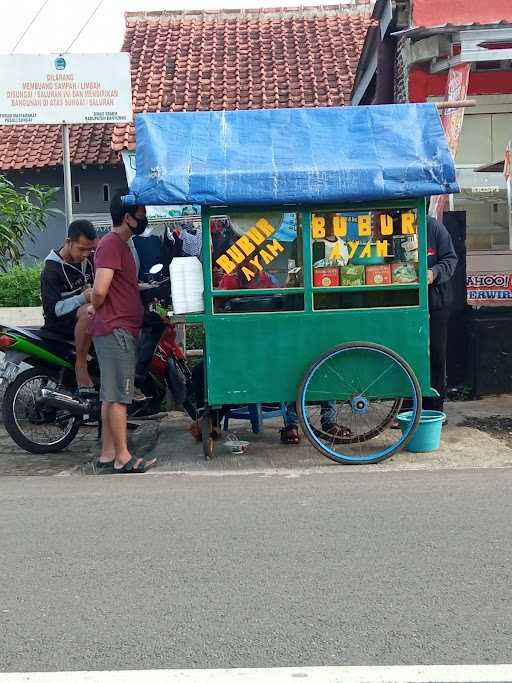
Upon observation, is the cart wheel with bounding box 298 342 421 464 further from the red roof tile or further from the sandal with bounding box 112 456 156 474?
the red roof tile

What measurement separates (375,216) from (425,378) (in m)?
1.19

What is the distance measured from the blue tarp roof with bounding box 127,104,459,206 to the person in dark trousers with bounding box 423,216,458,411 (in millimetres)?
1134

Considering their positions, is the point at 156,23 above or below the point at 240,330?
above

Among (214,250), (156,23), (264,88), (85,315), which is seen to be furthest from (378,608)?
(156,23)

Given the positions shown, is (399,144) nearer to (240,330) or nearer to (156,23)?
(240,330)

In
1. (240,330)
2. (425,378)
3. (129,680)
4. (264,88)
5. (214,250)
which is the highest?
(264,88)

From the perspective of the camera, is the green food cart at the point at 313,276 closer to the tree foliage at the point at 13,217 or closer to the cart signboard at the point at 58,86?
the cart signboard at the point at 58,86

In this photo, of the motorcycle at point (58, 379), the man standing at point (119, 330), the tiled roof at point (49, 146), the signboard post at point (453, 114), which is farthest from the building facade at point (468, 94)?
the tiled roof at point (49, 146)

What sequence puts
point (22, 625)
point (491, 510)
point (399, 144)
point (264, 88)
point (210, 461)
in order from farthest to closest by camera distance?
point (264, 88)
point (210, 461)
point (399, 144)
point (491, 510)
point (22, 625)

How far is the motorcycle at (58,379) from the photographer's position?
620 centimetres

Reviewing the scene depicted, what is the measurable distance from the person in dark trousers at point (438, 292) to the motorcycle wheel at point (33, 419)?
2.91 meters

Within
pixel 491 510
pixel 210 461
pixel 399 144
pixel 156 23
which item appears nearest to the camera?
pixel 491 510

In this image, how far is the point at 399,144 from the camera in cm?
551

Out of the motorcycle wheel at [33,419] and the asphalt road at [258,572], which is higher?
the motorcycle wheel at [33,419]
